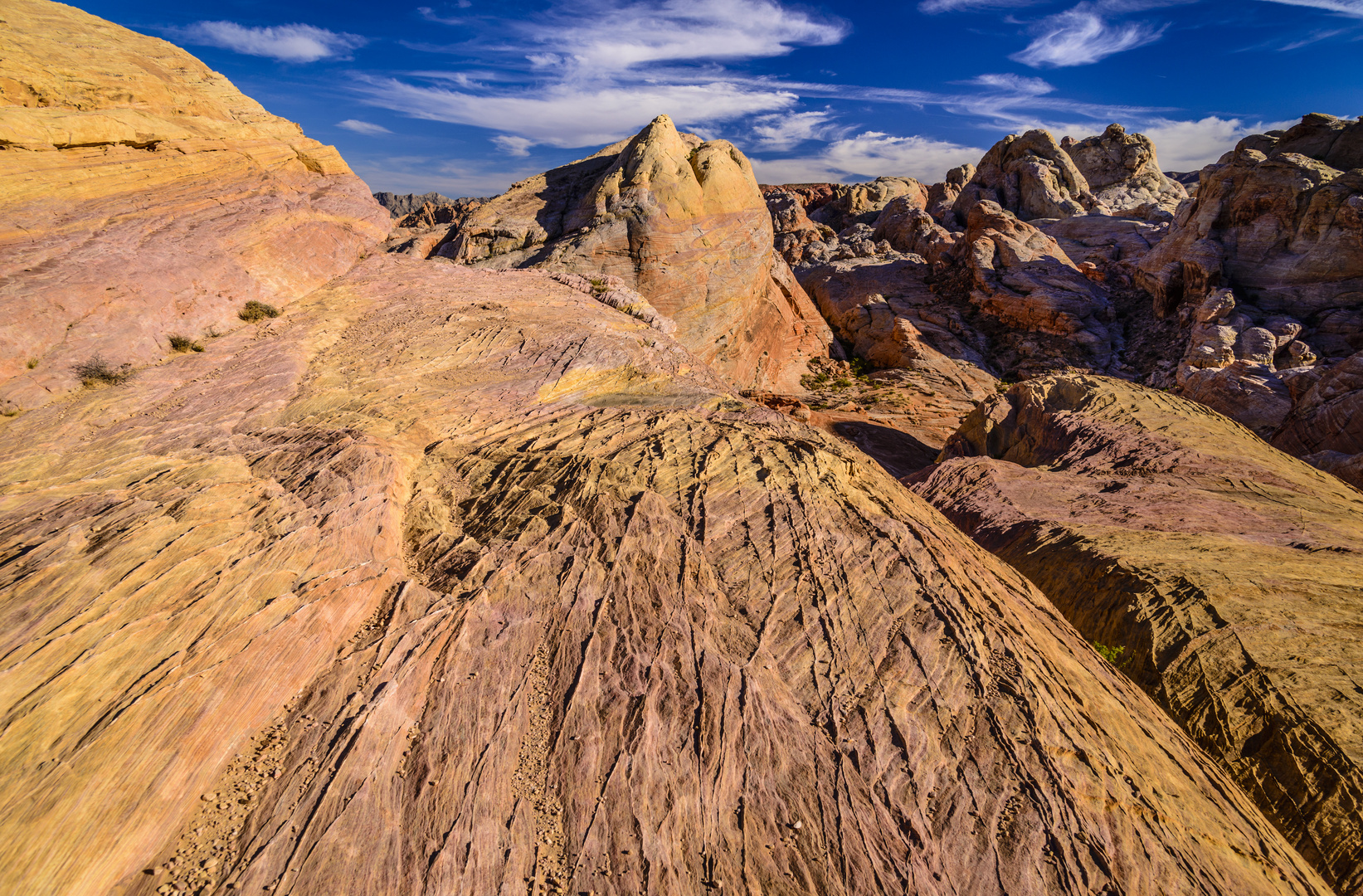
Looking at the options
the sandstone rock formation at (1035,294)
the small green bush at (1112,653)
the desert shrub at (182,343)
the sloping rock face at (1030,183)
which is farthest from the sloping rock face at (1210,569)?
the sloping rock face at (1030,183)

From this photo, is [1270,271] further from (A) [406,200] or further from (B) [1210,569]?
(A) [406,200]

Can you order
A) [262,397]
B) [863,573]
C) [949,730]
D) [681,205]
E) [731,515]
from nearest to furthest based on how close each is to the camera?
[949,730] < [863,573] < [731,515] < [262,397] < [681,205]

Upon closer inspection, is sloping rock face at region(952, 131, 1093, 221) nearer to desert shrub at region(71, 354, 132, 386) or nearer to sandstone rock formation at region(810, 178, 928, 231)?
sandstone rock formation at region(810, 178, 928, 231)

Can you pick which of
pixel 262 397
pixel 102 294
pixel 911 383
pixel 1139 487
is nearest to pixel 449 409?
pixel 262 397

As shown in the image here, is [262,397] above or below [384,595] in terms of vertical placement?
above

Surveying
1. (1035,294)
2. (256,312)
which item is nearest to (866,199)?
(1035,294)

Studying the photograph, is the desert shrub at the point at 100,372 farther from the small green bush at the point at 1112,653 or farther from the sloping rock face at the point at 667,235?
the small green bush at the point at 1112,653

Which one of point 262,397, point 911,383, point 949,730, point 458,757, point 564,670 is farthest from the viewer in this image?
point 911,383

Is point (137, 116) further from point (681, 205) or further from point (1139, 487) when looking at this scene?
point (1139, 487)
